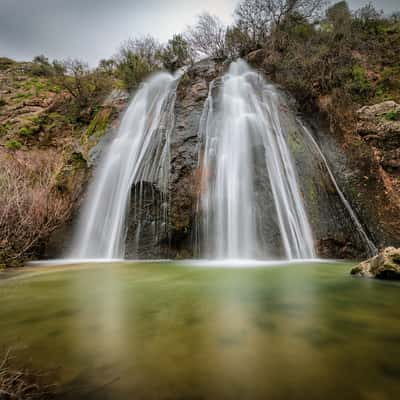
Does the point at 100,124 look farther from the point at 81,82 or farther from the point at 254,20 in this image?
the point at 254,20

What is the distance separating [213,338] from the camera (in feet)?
6.85

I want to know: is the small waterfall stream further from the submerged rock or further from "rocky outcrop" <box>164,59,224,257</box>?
"rocky outcrop" <box>164,59,224,257</box>

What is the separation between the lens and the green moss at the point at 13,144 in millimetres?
12508

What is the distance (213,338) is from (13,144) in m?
14.7

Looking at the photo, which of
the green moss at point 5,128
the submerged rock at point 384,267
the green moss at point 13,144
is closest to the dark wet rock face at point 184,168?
the submerged rock at point 384,267

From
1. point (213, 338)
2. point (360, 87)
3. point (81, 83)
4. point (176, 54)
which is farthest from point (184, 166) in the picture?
point (176, 54)

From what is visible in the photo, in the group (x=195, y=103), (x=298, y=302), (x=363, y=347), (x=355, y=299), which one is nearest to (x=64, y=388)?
(x=363, y=347)

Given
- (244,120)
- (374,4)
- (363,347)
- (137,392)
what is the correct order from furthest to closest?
(374,4)
(244,120)
(363,347)
(137,392)

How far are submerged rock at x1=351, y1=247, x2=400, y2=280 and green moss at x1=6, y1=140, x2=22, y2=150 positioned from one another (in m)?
15.0

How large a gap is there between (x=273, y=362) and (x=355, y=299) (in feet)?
6.76

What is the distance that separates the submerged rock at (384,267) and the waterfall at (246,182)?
7.96ft

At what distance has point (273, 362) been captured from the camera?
1699 millimetres

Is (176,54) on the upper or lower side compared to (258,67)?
upper

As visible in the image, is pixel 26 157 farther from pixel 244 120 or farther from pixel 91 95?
pixel 244 120
